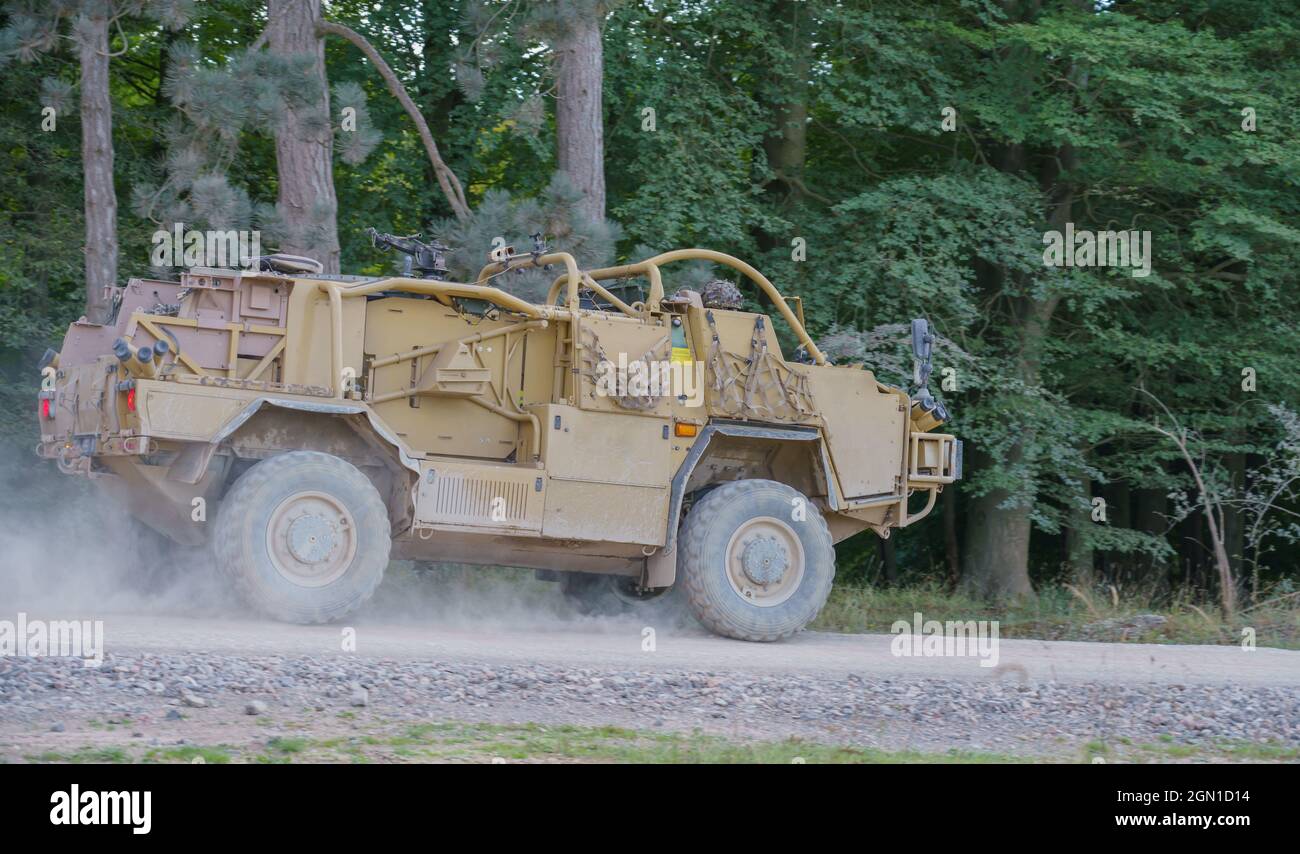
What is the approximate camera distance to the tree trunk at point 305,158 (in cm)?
1482

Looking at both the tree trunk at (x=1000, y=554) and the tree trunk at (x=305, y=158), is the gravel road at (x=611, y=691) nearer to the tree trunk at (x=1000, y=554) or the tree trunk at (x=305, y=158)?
the tree trunk at (x=305, y=158)

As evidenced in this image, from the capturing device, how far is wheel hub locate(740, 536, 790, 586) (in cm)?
1198

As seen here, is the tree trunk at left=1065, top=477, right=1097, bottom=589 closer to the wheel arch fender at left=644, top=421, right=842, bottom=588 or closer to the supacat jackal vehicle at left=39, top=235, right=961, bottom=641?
the supacat jackal vehicle at left=39, top=235, right=961, bottom=641

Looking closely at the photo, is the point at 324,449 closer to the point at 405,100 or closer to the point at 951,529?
the point at 405,100

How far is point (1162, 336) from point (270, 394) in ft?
46.6

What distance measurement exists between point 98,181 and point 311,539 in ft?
24.0

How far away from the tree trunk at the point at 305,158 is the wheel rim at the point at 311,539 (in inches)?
206

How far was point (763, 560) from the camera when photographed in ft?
39.4

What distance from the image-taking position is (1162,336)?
20.8 metres

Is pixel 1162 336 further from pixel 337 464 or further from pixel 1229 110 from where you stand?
pixel 337 464

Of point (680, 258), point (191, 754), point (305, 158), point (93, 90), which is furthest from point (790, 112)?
point (191, 754)

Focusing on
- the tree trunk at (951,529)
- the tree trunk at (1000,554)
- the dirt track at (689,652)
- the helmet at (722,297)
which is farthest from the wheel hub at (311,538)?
the tree trunk at (951,529)

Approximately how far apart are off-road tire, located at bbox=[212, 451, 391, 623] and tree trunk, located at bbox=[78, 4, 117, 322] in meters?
6.05

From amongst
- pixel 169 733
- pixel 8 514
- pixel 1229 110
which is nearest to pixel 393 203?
pixel 8 514
